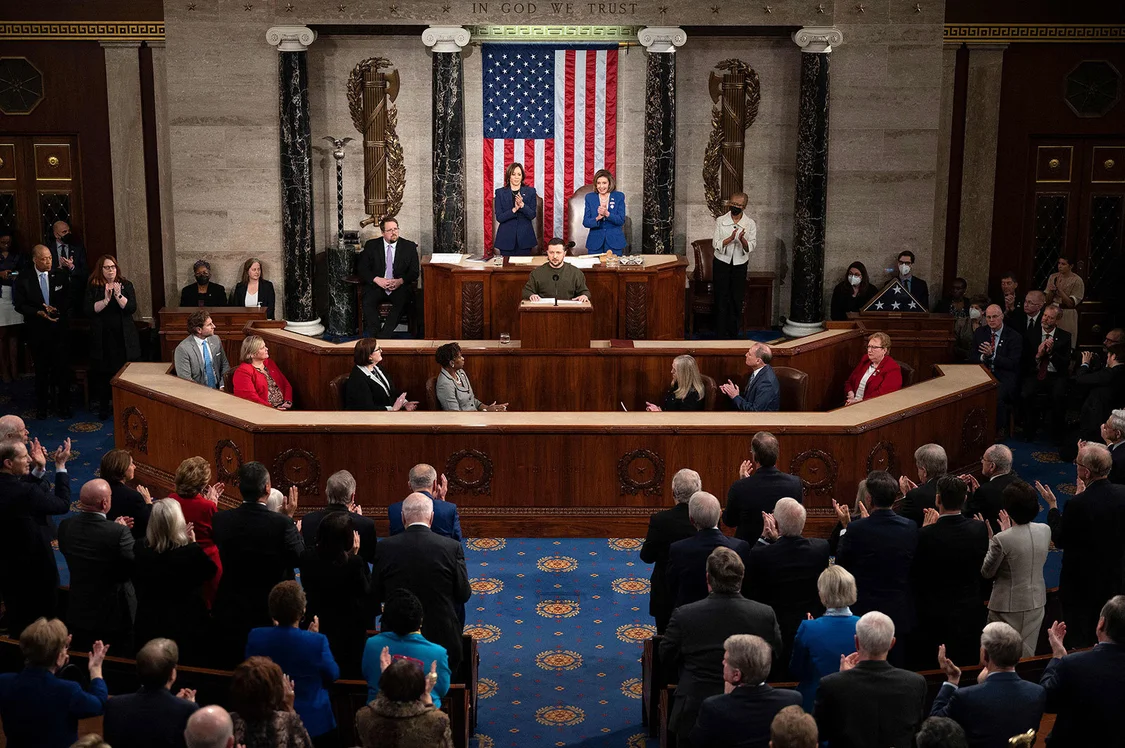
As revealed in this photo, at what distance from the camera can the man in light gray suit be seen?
10617 millimetres

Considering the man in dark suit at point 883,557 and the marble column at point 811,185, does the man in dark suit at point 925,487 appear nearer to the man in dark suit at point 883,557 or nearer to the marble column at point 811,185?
the man in dark suit at point 883,557

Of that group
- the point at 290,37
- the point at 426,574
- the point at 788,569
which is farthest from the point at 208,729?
the point at 290,37

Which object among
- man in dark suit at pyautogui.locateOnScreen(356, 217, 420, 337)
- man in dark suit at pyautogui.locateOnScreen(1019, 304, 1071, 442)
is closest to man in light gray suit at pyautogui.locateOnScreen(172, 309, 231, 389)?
man in dark suit at pyautogui.locateOnScreen(356, 217, 420, 337)

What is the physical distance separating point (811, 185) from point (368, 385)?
6.87 metres

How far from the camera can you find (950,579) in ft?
21.5

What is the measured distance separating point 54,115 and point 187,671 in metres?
11.2

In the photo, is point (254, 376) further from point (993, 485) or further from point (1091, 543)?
point (1091, 543)

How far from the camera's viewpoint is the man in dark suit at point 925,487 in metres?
7.21

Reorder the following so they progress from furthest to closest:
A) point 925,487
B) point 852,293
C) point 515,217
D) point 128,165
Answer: point 128,165 → point 852,293 → point 515,217 → point 925,487

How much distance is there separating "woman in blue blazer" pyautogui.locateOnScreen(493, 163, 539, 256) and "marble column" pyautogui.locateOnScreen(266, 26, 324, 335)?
2.25m

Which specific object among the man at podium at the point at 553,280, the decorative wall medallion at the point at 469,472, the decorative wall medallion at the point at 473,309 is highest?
the man at podium at the point at 553,280

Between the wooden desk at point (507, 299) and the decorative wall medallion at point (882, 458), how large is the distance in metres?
3.85

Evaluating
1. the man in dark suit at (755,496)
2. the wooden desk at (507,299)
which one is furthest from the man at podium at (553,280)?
the man in dark suit at (755,496)

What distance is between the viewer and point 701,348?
11039mm
